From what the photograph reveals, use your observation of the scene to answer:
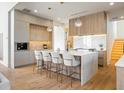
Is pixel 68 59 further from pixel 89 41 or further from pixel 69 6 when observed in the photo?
pixel 89 41

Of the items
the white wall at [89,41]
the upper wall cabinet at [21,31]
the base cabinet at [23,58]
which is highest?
the upper wall cabinet at [21,31]

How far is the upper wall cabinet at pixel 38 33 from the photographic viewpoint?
769 centimetres

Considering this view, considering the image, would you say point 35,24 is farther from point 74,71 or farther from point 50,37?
point 74,71

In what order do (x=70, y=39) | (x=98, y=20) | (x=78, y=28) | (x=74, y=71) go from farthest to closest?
(x=70, y=39) → (x=78, y=28) → (x=98, y=20) → (x=74, y=71)

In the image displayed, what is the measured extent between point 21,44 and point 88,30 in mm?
3888

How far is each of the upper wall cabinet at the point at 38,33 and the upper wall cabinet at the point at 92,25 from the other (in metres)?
1.83

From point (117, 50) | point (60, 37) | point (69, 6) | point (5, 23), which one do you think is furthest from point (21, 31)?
point (117, 50)

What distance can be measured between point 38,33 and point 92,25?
11.3ft

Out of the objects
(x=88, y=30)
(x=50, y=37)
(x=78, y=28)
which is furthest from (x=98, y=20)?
(x=50, y=37)

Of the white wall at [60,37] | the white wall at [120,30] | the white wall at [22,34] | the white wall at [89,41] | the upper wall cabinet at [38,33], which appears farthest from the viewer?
the white wall at [120,30]

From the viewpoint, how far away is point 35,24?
7.77 m

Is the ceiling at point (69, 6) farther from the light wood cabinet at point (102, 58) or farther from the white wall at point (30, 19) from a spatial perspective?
the light wood cabinet at point (102, 58)

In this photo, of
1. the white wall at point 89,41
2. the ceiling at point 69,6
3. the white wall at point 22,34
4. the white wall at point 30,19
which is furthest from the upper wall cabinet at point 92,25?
the white wall at point 22,34

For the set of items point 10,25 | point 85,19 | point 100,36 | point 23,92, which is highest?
point 85,19
